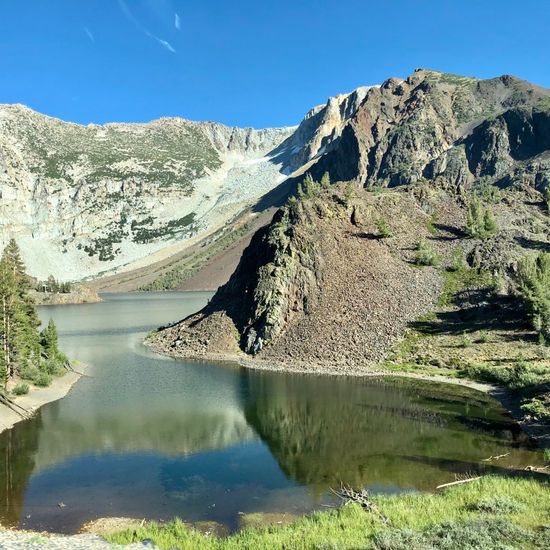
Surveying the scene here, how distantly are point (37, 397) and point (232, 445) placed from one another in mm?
21259

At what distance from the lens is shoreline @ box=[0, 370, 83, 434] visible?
38281mm

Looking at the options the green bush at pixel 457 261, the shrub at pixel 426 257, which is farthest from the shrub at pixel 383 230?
the green bush at pixel 457 261

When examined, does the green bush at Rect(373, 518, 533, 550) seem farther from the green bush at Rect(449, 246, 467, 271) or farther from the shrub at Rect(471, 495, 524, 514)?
the green bush at Rect(449, 246, 467, 271)

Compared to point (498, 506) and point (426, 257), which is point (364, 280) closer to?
point (426, 257)

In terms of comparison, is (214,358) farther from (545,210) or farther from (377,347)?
(545,210)

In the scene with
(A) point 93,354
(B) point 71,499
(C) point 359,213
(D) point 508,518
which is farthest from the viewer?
(C) point 359,213

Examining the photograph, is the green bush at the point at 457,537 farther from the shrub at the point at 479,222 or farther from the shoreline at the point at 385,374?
the shrub at the point at 479,222

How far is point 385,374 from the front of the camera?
173ft

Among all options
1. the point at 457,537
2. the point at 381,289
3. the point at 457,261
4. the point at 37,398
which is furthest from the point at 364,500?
the point at 457,261

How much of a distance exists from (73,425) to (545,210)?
8124 cm

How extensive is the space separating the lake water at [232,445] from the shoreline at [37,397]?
88cm

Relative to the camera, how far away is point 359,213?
7631 centimetres

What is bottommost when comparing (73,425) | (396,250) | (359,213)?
(73,425)

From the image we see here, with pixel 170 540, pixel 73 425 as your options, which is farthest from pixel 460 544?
pixel 73 425
